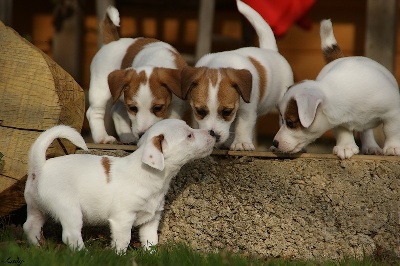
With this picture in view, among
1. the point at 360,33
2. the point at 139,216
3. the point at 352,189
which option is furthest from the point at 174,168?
the point at 360,33

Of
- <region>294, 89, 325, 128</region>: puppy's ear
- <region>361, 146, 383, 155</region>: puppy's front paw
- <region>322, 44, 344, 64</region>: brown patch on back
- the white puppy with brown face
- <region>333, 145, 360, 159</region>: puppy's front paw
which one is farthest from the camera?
<region>322, 44, 344, 64</region>: brown patch on back

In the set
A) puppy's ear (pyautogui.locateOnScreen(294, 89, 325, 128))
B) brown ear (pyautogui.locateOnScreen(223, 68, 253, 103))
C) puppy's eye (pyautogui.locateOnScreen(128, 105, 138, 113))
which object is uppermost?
brown ear (pyautogui.locateOnScreen(223, 68, 253, 103))

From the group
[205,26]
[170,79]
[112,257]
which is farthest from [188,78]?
[205,26]

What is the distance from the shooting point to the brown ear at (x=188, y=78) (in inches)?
254

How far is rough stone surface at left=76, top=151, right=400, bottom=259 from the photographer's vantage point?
6.20m

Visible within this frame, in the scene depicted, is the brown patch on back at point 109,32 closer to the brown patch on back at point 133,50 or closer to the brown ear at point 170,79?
the brown patch on back at point 133,50

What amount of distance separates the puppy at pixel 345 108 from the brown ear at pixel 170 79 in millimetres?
836

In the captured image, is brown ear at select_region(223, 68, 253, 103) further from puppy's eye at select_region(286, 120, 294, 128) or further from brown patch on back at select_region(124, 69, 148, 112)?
brown patch on back at select_region(124, 69, 148, 112)

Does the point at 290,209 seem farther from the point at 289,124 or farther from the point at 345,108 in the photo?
the point at 345,108

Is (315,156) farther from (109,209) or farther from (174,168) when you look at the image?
(109,209)

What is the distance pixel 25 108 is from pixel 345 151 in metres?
2.47

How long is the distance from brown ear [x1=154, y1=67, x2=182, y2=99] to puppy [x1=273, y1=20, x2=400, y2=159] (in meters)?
0.84

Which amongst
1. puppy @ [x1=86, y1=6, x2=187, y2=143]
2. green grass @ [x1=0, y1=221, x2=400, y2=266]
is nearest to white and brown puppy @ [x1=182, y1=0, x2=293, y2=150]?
puppy @ [x1=86, y1=6, x2=187, y2=143]

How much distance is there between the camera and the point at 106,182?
5.65m
